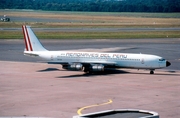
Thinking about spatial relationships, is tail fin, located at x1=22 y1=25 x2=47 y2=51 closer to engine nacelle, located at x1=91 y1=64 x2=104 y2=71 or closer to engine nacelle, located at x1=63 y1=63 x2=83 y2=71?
engine nacelle, located at x1=63 y1=63 x2=83 y2=71

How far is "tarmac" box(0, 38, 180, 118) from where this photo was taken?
43094 millimetres

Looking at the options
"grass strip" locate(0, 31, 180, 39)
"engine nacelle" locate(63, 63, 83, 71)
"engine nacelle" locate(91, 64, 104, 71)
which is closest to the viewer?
"engine nacelle" locate(63, 63, 83, 71)

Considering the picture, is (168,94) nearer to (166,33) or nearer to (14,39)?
(14,39)

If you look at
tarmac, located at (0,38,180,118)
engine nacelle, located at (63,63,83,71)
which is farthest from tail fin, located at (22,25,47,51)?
engine nacelle, located at (63,63,83,71)

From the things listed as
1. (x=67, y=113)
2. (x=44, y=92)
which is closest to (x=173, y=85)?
(x=44, y=92)

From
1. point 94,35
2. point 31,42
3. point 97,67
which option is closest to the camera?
point 97,67

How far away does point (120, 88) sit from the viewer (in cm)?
5472

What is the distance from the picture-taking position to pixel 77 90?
2090 inches

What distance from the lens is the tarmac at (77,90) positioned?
4309cm

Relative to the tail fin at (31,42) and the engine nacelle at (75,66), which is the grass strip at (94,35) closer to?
the tail fin at (31,42)

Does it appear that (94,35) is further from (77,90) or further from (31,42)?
(77,90)

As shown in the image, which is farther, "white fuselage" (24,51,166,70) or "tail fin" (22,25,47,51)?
"tail fin" (22,25,47,51)

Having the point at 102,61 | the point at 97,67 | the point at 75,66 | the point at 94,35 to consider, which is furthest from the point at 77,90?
the point at 94,35

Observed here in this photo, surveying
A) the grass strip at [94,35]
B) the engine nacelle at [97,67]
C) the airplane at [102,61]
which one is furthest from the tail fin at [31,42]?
the grass strip at [94,35]
